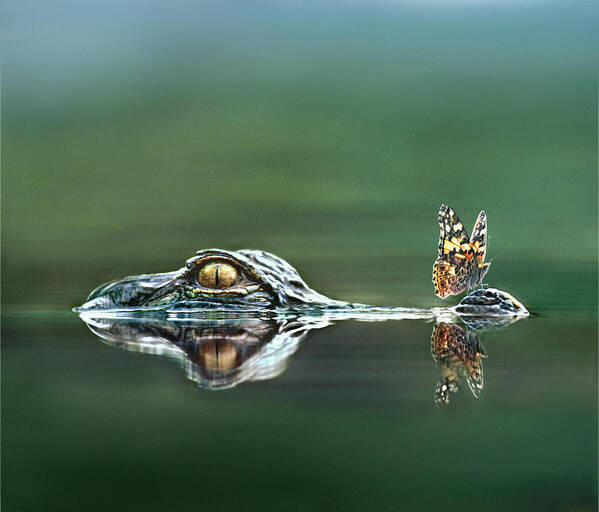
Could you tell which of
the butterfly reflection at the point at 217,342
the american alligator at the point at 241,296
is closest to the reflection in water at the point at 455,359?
the butterfly reflection at the point at 217,342

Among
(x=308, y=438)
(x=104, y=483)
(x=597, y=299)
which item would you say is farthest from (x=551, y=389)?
(x=597, y=299)

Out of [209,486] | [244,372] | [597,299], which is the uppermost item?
[597,299]

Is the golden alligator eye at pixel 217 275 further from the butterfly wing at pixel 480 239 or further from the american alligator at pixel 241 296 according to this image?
the butterfly wing at pixel 480 239

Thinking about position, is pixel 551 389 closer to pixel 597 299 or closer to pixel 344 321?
pixel 344 321

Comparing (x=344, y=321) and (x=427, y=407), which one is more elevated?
(x=344, y=321)

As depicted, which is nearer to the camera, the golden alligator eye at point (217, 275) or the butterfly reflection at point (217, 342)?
the butterfly reflection at point (217, 342)

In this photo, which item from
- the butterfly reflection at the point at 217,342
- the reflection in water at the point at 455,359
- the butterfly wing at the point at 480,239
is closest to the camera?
the reflection in water at the point at 455,359

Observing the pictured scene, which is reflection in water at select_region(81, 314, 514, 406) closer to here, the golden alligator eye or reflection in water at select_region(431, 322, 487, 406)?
reflection in water at select_region(431, 322, 487, 406)

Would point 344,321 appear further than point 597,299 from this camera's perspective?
No
